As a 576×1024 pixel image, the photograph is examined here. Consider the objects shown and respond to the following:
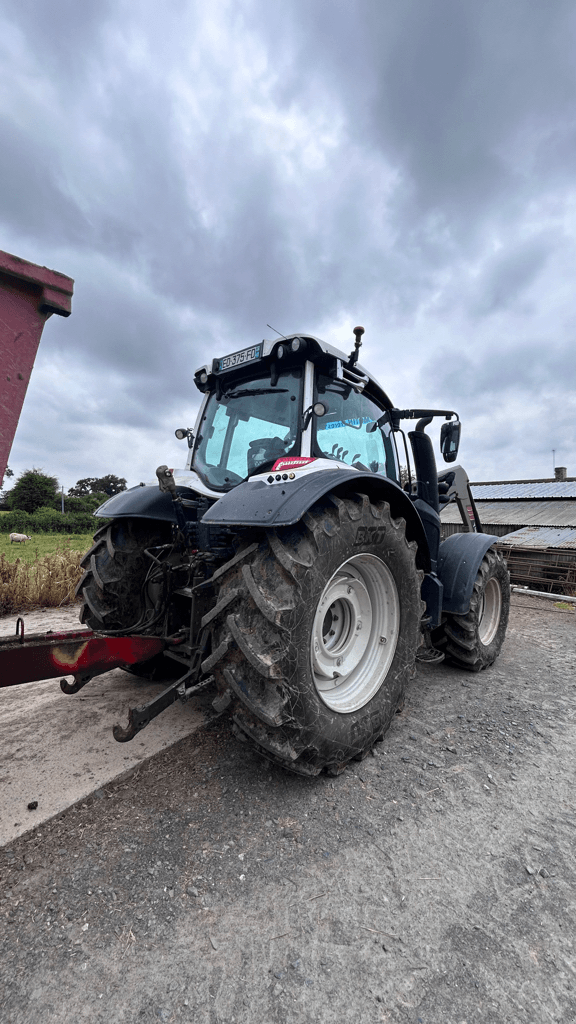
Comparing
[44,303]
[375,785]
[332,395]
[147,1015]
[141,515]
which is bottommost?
[147,1015]

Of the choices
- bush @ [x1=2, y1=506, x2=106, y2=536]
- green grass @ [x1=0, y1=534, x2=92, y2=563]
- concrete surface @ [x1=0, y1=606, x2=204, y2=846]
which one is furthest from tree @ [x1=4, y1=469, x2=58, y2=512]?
concrete surface @ [x1=0, y1=606, x2=204, y2=846]

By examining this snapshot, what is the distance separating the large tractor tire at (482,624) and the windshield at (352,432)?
1.19 metres

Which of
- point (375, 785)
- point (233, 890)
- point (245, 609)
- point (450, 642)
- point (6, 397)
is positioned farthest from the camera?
point (450, 642)

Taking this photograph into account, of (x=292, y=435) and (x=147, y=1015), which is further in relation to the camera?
(x=292, y=435)

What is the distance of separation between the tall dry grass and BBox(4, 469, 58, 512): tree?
19.3m

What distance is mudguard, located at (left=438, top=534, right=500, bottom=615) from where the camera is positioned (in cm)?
338

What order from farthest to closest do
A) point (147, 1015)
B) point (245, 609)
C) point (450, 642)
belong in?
1. point (450, 642)
2. point (245, 609)
3. point (147, 1015)

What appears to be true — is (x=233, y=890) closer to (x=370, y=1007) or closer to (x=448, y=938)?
(x=370, y=1007)

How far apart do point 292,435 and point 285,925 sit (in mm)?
2140

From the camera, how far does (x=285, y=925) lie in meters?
1.39

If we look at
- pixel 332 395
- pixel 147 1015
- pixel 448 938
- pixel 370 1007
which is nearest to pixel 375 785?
pixel 448 938

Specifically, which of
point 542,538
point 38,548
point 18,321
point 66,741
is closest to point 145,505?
point 66,741

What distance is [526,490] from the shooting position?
1350 centimetres

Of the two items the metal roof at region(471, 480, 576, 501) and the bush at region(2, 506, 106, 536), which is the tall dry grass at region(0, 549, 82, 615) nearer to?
the metal roof at region(471, 480, 576, 501)
